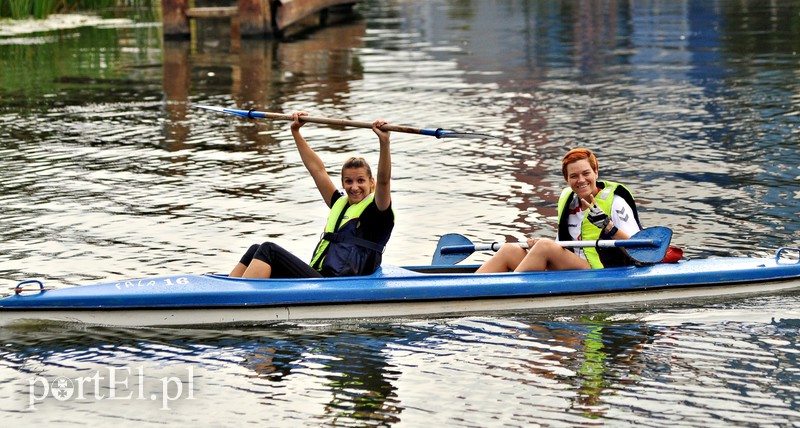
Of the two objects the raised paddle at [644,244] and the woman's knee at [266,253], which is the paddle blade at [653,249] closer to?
the raised paddle at [644,244]

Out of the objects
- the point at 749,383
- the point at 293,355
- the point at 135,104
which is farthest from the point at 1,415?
the point at 135,104

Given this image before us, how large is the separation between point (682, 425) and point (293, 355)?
6.63 feet

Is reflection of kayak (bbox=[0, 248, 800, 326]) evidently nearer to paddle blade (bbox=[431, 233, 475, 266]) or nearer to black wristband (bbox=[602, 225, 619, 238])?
black wristband (bbox=[602, 225, 619, 238])

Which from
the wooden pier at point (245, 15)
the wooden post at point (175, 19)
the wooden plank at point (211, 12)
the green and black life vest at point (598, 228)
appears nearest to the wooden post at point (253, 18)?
the wooden pier at point (245, 15)

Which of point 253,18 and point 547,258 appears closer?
point 547,258

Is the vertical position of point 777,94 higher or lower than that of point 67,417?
higher

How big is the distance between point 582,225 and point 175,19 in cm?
1667

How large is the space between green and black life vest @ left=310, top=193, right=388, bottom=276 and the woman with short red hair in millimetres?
634

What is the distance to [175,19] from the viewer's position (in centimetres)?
2259

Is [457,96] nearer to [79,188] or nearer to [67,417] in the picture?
[79,188]

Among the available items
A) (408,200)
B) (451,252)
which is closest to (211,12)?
(408,200)

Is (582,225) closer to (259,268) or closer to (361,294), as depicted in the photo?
(361,294)

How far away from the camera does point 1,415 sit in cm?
552

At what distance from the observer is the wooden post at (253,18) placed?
22641 millimetres
